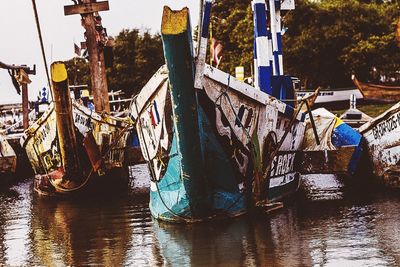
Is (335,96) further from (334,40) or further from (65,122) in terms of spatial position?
(65,122)

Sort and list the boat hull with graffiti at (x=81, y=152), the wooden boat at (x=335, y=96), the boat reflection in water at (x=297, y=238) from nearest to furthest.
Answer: the boat reflection in water at (x=297, y=238) < the boat hull with graffiti at (x=81, y=152) < the wooden boat at (x=335, y=96)

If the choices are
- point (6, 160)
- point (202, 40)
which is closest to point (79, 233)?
point (202, 40)

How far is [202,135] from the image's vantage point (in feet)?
34.6

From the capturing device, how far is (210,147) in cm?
1073

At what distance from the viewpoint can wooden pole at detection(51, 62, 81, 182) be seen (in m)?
14.2

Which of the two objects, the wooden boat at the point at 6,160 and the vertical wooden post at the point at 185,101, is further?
the wooden boat at the point at 6,160

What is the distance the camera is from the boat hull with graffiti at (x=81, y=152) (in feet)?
52.1

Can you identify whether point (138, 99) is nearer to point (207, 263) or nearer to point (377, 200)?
point (207, 263)

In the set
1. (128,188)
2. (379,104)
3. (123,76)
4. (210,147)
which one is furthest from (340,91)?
(210,147)

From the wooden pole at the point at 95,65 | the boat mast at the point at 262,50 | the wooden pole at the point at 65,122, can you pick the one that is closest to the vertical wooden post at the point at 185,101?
the boat mast at the point at 262,50

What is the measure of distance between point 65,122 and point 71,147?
575 mm

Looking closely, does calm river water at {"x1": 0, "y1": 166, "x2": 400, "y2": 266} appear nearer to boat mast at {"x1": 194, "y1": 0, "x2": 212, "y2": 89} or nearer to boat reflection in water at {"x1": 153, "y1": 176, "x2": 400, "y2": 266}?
boat reflection in water at {"x1": 153, "y1": 176, "x2": 400, "y2": 266}

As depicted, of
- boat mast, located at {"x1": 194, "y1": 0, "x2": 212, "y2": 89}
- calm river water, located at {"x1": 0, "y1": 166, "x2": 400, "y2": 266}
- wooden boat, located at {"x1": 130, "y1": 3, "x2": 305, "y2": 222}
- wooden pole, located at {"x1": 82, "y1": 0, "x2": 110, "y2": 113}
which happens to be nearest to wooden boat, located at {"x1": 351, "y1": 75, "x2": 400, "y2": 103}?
wooden pole, located at {"x1": 82, "y1": 0, "x2": 110, "y2": 113}

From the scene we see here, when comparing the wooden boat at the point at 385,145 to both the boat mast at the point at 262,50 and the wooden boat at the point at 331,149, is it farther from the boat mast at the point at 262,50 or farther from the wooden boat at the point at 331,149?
the boat mast at the point at 262,50
